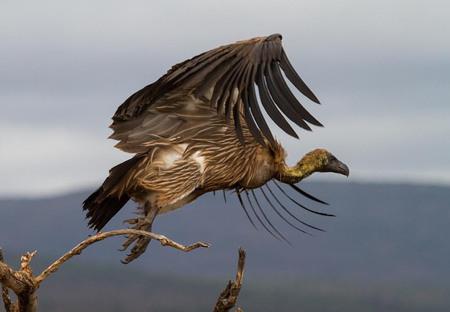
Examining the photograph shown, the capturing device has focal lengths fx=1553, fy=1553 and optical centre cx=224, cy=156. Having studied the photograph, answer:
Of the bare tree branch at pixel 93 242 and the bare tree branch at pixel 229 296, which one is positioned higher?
the bare tree branch at pixel 93 242

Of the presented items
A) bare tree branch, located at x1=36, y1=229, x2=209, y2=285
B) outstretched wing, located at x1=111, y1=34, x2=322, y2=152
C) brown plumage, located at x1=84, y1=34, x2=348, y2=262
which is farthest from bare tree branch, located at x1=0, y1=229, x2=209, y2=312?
brown plumage, located at x1=84, y1=34, x2=348, y2=262

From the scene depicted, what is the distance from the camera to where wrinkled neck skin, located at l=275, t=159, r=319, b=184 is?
508 inches

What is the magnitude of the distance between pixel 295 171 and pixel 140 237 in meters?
1.99

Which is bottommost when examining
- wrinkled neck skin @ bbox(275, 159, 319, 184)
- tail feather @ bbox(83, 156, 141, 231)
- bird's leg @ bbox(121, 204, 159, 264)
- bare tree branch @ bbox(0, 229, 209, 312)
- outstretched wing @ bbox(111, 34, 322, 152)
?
bare tree branch @ bbox(0, 229, 209, 312)

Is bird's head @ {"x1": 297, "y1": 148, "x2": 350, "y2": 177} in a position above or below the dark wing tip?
below

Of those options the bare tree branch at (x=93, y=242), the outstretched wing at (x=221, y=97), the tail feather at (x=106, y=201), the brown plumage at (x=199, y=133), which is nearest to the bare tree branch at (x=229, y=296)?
the bare tree branch at (x=93, y=242)

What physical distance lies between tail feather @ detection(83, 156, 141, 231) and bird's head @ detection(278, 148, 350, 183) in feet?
4.79

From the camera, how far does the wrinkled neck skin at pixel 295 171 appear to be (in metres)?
12.9

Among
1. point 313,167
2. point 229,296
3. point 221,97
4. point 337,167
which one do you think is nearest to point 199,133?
point 221,97

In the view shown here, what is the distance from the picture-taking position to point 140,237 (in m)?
11.6

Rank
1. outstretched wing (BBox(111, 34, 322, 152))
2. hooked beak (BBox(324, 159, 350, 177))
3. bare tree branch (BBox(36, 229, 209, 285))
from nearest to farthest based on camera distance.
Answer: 1. bare tree branch (BBox(36, 229, 209, 285))
2. outstretched wing (BBox(111, 34, 322, 152))
3. hooked beak (BBox(324, 159, 350, 177))

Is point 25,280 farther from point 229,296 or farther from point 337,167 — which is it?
point 337,167

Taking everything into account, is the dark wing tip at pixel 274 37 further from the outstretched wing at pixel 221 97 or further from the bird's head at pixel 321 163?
the bird's head at pixel 321 163

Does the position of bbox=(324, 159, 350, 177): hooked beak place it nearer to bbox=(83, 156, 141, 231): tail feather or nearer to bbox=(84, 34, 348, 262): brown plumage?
bbox=(84, 34, 348, 262): brown plumage
